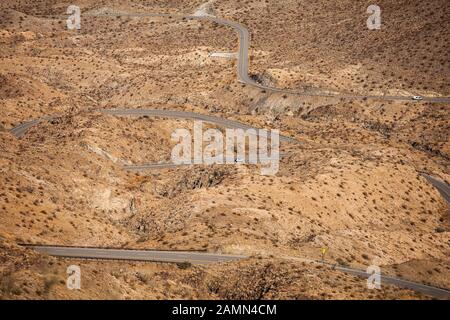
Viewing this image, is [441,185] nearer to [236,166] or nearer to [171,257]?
[236,166]

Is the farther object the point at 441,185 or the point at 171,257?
the point at 441,185

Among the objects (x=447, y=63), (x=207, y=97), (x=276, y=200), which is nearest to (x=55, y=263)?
(x=276, y=200)

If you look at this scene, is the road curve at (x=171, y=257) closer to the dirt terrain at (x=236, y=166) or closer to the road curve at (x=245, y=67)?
the dirt terrain at (x=236, y=166)

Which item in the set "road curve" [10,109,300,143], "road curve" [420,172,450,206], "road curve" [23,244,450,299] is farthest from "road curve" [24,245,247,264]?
"road curve" [10,109,300,143]

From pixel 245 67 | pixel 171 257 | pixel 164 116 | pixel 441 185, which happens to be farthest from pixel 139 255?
pixel 245 67

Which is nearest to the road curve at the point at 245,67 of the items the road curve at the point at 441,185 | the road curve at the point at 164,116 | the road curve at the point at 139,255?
the road curve at the point at 164,116
